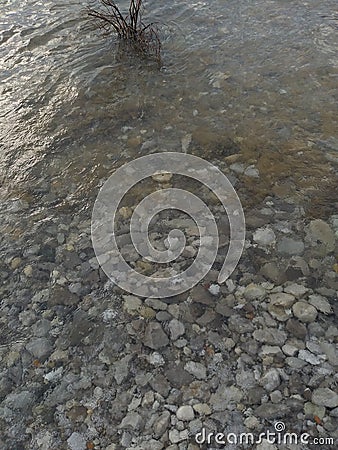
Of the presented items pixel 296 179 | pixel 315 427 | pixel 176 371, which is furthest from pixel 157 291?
pixel 296 179

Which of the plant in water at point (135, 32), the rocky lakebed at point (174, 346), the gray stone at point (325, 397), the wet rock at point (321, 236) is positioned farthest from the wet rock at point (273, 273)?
the plant in water at point (135, 32)

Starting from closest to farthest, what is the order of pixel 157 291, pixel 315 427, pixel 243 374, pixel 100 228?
pixel 315 427
pixel 243 374
pixel 157 291
pixel 100 228

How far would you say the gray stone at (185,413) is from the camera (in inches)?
92.9

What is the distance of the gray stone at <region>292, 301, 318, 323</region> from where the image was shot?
2.70 metres

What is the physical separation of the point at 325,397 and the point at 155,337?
989mm

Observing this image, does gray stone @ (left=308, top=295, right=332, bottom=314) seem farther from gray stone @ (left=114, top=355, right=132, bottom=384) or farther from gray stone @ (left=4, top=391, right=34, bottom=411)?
gray stone @ (left=4, top=391, right=34, bottom=411)

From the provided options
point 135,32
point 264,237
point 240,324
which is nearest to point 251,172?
point 264,237

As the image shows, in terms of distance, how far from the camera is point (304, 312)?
2732mm

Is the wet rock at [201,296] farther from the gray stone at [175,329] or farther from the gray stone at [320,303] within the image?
the gray stone at [320,303]

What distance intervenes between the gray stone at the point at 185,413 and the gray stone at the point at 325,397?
0.64m

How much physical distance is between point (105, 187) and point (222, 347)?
1709 millimetres

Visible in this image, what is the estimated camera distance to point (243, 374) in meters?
2.50

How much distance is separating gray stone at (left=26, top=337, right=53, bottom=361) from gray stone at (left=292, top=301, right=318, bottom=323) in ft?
4.91

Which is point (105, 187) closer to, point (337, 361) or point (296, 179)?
point (296, 179)
